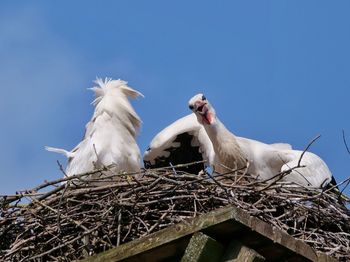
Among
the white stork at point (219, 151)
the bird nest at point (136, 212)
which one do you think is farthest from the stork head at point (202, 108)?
the bird nest at point (136, 212)

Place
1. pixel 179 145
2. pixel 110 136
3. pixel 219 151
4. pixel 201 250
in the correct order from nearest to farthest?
1. pixel 201 250
2. pixel 110 136
3. pixel 219 151
4. pixel 179 145

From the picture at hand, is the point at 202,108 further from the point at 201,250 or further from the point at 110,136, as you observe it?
the point at 201,250

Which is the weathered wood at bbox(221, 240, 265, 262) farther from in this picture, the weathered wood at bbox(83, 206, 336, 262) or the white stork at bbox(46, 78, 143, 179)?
the white stork at bbox(46, 78, 143, 179)

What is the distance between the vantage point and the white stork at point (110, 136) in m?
7.66

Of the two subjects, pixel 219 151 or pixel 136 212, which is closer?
pixel 136 212

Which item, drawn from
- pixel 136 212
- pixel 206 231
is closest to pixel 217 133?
pixel 136 212

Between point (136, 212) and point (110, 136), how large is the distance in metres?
2.54

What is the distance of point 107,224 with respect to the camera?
17.1 feet

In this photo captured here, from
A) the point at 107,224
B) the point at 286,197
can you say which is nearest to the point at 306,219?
the point at 286,197

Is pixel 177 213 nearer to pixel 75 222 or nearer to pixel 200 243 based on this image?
pixel 75 222

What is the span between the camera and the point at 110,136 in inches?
309

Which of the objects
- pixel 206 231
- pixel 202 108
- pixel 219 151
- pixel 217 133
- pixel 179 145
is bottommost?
pixel 206 231

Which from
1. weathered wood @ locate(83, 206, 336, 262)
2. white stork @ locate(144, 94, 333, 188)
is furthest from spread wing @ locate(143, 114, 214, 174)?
weathered wood @ locate(83, 206, 336, 262)

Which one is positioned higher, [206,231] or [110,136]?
[110,136]
